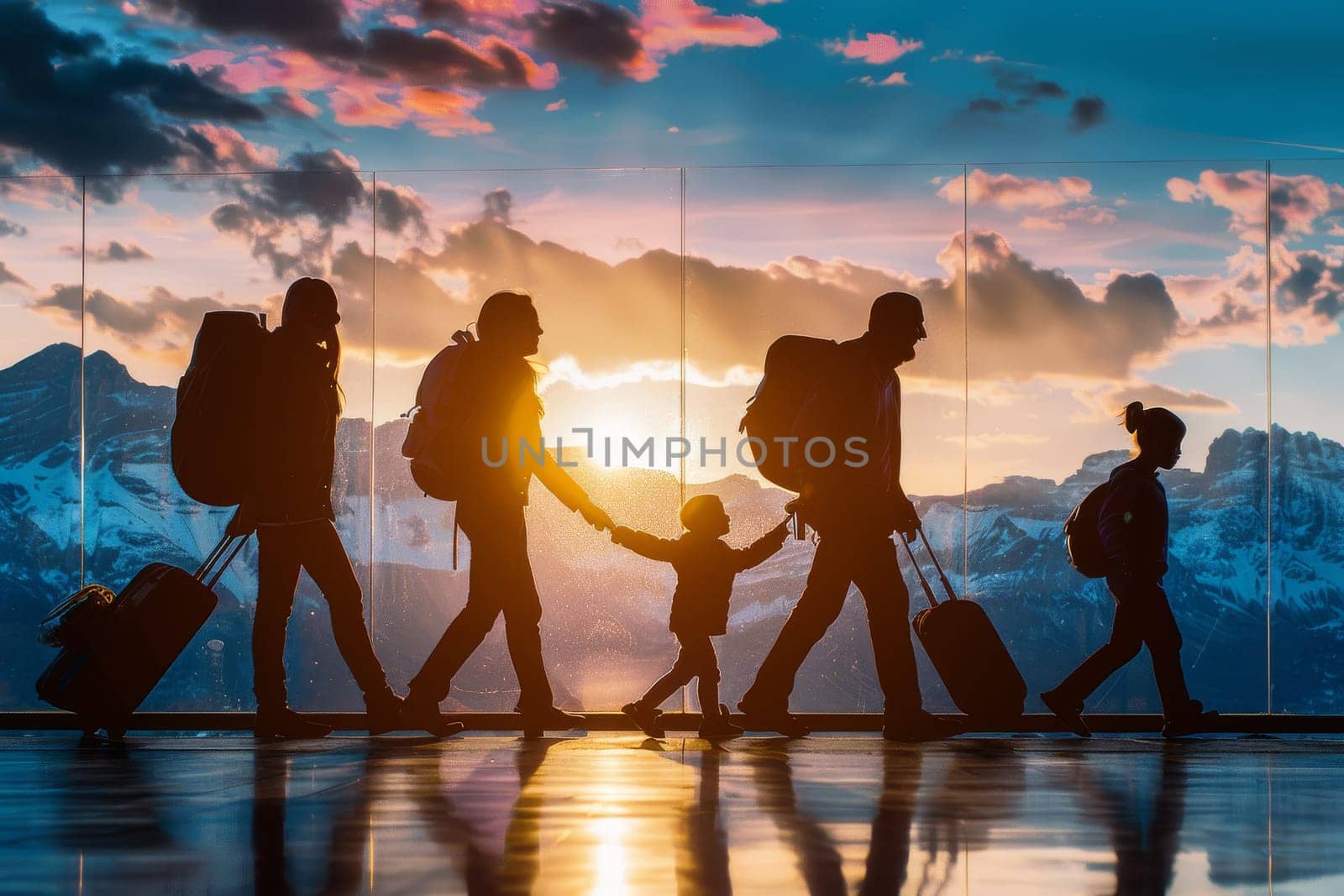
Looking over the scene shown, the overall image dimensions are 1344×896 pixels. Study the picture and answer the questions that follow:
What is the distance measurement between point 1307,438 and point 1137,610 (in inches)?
66.5

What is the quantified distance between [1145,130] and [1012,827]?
618 cm

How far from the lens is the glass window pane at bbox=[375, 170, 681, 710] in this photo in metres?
7.98

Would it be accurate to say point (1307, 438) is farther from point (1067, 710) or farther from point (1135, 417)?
point (1067, 710)

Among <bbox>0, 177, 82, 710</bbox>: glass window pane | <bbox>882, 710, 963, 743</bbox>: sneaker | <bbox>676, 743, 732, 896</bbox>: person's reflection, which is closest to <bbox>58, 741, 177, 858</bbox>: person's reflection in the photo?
<bbox>676, 743, 732, 896</bbox>: person's reflection

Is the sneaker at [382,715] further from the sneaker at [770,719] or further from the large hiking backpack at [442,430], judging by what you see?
the sneaker at [770,719]

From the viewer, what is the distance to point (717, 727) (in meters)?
6.71

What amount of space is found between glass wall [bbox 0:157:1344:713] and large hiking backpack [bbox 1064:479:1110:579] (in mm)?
595

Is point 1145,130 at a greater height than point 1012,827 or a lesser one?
greater

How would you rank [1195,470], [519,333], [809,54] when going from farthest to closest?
[809,54] → [1195,470] → [519,333]

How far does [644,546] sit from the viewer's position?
22.1ft

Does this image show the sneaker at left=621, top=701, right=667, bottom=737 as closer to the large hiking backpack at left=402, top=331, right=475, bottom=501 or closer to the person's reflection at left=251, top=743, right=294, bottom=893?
the large hiking backpack at left=402, top=331, right=475, bottom=501

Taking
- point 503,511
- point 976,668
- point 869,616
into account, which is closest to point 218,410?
point 503,511

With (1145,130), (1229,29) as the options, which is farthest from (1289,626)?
(1229,29)

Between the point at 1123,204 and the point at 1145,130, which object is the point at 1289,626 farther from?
the point at 1145,130
